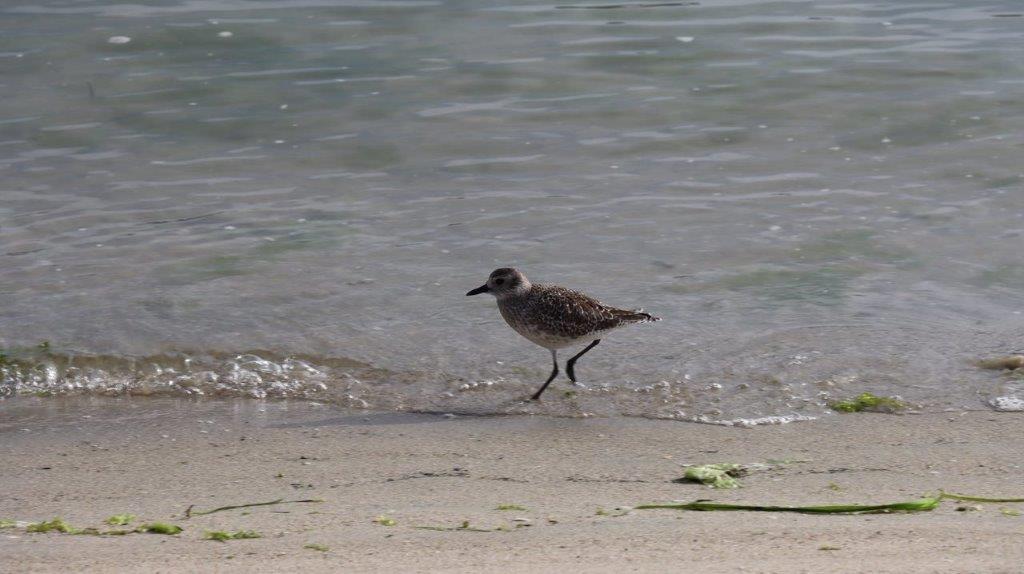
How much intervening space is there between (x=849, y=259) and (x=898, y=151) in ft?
11.5

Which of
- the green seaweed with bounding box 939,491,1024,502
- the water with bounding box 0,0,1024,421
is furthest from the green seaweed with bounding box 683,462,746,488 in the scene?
the water with bounding box 0,0,1024,421

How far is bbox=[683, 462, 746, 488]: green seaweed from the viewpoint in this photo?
6.12 m

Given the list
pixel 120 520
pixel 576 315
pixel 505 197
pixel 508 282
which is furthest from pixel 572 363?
pixel 505 197

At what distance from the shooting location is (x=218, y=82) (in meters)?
16.6

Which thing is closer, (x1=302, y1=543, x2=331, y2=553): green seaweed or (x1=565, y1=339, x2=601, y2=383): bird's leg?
(x1=302, y1=543, x2=331, y2=553): green seaweed

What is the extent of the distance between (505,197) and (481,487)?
6429mm

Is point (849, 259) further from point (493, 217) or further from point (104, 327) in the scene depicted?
point (104, 327)

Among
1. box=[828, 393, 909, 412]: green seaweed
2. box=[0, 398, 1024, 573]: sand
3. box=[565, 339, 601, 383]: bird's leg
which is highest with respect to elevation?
box=[0, 398, 1024, 573]: sand

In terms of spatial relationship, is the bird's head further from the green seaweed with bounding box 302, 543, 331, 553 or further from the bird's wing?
the green seaweed with bounding box 302, 543, 331, 553

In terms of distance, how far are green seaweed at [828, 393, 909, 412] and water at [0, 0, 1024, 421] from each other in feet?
A: 0.64

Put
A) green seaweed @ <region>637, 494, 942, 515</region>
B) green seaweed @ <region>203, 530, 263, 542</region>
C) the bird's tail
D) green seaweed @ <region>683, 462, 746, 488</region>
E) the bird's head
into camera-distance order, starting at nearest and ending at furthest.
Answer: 1. green seaweed @ <region>203, 530, 263, 542</region>
2. green seaweed @ <region>637, 494, 942, 515</region>
3. green seaweed @ <region>683, 462, 746, 488</region>
4. the bird's tail
5. the bird's head

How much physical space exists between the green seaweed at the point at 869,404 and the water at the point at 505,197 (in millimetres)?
195

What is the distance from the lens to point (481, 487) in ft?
20.6

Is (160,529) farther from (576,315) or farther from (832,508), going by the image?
(576,315)
